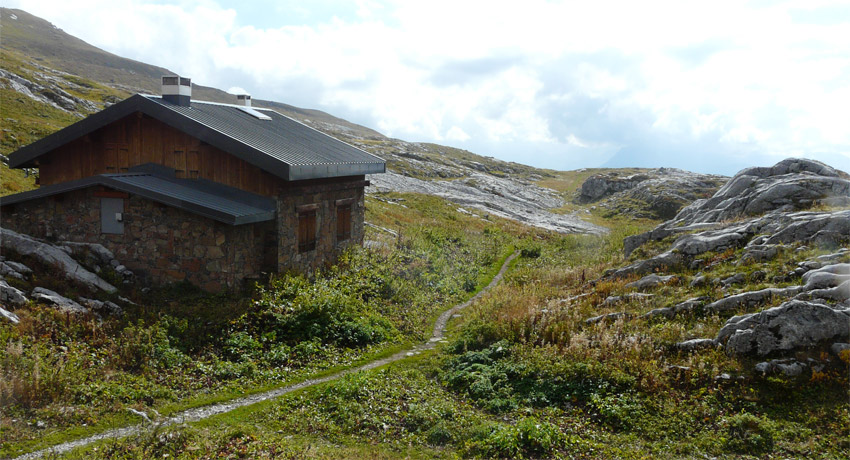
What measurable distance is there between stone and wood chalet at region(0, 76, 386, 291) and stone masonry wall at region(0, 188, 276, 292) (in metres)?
0.03

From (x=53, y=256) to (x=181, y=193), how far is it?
4.03 meters

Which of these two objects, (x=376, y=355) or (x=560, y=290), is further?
(x=560, y=290)

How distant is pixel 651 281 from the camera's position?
1590cm

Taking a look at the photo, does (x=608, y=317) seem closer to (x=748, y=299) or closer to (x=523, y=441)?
(x=748, y=299)

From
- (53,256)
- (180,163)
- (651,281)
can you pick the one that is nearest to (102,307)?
(53,256)

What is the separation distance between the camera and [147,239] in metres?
17.2

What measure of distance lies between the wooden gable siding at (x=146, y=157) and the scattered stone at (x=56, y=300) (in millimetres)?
6401

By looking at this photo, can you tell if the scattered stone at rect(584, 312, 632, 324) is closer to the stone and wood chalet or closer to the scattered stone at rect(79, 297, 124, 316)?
the stone and wood chalet

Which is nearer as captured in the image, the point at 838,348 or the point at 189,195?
the point at 838,348

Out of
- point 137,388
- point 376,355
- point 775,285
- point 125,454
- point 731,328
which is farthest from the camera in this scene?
point 376,355

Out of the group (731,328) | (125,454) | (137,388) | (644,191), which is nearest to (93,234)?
(137,388)

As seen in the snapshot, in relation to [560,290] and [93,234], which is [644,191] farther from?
[93,234]

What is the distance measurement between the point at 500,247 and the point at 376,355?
20.6 m

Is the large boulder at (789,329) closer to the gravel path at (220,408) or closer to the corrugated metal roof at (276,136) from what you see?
the gravel path at (220,408)
